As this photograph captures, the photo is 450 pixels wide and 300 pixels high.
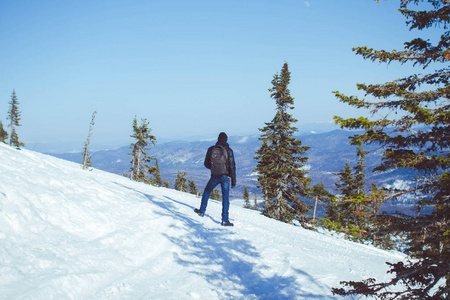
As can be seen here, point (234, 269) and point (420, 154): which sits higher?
point (420, 154)

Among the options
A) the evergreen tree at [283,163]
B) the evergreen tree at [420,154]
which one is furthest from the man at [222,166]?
the evergreen tree at [283,163]

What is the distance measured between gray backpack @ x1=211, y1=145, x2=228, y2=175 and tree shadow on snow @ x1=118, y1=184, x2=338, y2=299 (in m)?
1.95

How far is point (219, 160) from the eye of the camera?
25.7 feet

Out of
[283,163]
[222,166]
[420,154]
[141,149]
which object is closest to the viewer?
[420,154]

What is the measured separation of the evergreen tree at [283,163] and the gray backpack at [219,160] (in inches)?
640

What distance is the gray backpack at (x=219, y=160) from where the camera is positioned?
308 inches

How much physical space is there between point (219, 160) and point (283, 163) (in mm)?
17154

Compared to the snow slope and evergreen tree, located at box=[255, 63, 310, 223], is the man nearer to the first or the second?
the snow slope

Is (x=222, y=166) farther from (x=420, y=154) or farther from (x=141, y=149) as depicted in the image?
(x=141, y=149)

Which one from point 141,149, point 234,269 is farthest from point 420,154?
point 141,149

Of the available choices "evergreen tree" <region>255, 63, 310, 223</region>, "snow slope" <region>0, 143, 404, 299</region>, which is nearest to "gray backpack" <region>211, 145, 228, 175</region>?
"snow slope" <region>0, 143, 404, 299</region>

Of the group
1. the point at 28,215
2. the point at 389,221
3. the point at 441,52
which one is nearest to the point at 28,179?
the point at 28,215

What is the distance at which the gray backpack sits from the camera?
782 centimetres

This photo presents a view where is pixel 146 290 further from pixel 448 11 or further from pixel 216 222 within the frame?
pixel 448 11
